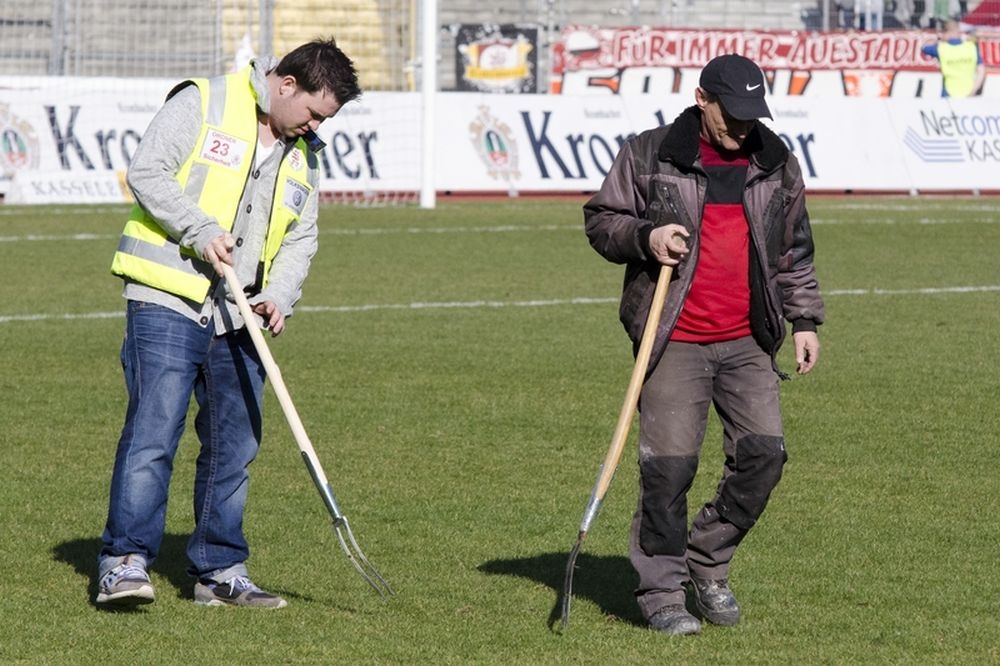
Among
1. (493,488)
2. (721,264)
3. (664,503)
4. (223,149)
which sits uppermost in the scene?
(223,149)

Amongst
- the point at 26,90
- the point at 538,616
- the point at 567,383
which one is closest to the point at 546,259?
the point at 567,383

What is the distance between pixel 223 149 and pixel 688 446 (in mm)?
1727

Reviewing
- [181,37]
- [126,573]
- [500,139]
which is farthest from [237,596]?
[181,37]

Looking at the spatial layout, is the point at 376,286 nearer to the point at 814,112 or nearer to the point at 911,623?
the point at 911,623

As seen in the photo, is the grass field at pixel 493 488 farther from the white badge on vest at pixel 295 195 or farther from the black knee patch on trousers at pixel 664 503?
the white badge on vest at pixel 295 195

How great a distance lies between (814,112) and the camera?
26.2 m

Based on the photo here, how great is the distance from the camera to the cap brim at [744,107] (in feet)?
17.5

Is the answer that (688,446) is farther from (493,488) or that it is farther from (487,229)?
(487,229)

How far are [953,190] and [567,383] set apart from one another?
17.7 m

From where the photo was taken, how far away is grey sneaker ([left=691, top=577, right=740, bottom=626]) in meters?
5.76

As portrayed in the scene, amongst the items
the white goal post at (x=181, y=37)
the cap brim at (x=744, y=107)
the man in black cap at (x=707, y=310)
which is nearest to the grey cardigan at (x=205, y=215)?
the man in black cap at (x=707, y=310)

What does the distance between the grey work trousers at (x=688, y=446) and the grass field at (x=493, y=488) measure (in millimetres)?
260

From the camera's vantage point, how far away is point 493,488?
786 centimetres

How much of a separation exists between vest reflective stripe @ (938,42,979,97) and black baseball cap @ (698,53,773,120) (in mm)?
30149
